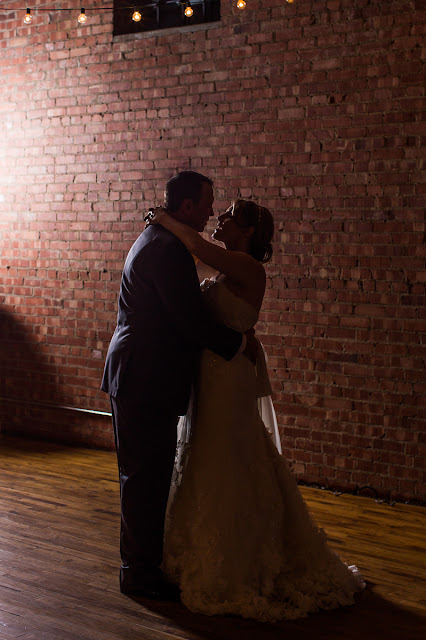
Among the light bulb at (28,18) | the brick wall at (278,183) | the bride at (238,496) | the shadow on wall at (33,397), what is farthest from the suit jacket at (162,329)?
the light bulb at (28,18)

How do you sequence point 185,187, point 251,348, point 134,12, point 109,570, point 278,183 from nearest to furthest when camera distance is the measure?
point 185,187 → point 251,348 → point 109,570 → point 278,183 → point 134,12

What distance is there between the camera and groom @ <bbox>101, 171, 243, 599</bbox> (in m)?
2.94

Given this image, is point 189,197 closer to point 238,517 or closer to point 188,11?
point 238,517

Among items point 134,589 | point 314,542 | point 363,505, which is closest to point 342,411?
point 363,505

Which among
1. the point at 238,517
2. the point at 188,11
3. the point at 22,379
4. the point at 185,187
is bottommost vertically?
the point at 238,517

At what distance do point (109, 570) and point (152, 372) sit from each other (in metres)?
0.99

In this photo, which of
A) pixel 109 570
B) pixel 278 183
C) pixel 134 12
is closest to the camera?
pixel 109 570

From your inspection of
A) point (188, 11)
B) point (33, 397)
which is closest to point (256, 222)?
point (188, 11)

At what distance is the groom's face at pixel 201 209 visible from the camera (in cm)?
304

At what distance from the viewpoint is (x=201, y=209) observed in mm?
3064

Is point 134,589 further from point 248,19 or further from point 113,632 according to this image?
point 248,19

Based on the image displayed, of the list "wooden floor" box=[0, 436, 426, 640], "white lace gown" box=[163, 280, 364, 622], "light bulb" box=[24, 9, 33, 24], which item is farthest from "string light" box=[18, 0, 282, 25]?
"wooden floor" box=[0, 436, 426, 640]

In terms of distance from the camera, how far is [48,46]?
5910 millimetres

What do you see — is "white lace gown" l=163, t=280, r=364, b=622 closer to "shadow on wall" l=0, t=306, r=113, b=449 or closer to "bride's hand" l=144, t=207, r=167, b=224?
"bride's hand" l=144, t=207, r=167, b=224
